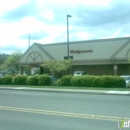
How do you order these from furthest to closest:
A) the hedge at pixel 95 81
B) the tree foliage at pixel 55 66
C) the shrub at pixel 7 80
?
the tree foliage at pixel 55 66 → the shrub at pixel 7 80 → the hedge at pixel 95 81

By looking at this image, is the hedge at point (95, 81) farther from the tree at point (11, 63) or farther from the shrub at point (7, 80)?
the tree at point (11, 63)

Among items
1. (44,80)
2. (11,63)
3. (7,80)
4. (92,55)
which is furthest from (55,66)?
(11,63)

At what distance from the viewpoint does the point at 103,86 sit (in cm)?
2581

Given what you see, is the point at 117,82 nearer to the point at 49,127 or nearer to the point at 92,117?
the point at 92,117

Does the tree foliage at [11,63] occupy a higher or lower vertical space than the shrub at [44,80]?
higher

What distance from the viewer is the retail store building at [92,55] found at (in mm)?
44938

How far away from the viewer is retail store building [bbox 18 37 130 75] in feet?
147

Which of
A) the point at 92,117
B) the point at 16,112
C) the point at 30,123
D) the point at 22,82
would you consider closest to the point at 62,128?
the point at 30,123

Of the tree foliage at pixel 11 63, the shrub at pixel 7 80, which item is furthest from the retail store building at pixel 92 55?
the tree foliage at pixel 11 63

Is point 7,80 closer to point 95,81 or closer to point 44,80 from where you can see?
point 44,80

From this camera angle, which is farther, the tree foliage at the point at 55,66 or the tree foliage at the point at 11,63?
the tree foliage at the point at 11,63

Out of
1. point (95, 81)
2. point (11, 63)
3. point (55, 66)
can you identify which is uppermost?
point (11, 63)

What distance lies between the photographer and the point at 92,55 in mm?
48219

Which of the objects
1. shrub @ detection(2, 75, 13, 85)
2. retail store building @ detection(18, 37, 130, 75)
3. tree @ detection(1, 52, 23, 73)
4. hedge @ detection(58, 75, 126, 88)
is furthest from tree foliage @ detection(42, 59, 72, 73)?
tree @ detection(1, 52, 23, 73)
